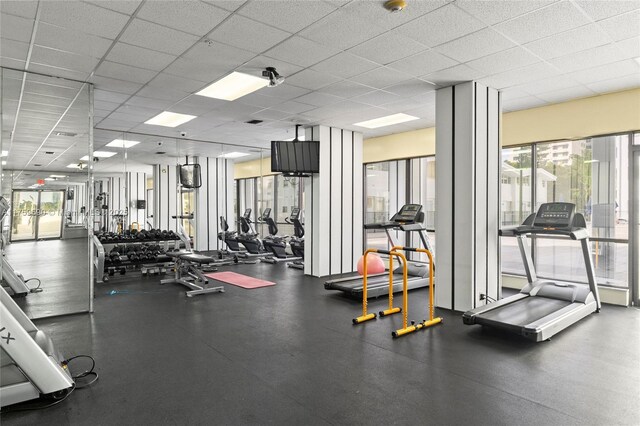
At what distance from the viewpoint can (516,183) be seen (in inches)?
268

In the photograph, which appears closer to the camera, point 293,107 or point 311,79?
point 311,79

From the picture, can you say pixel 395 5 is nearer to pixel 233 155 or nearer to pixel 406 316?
pixel 406 316

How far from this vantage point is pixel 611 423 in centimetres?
251

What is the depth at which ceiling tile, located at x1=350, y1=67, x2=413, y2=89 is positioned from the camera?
4.68 meters

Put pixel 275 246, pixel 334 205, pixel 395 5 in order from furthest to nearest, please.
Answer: pixel 275 246
pixel 334 205
pixel 395 5

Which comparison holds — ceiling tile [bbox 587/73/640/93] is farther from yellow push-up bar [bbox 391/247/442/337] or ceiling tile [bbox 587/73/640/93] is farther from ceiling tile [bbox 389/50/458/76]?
yellow push-up bar [bbox 391/247/442/337]

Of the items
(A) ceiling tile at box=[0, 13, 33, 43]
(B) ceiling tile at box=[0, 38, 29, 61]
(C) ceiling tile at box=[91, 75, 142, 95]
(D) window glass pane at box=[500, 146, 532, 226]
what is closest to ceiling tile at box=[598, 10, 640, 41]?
(D) window glass pane at box=[500, 146, 532, 226]

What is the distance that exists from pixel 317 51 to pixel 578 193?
4.92 m

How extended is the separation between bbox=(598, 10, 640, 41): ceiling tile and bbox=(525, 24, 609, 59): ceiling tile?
0.06m

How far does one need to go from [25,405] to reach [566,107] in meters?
7.33

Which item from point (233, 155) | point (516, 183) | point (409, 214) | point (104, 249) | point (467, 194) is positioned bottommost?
point (104, 249)

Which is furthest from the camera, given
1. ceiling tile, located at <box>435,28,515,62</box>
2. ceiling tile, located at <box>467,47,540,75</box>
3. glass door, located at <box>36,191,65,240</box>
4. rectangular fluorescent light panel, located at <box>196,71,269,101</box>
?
glass door, located at <box>36,191,65,240</box>

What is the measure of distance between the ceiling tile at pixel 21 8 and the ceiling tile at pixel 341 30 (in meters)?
2.22

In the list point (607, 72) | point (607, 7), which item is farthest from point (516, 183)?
point (607, 7)
